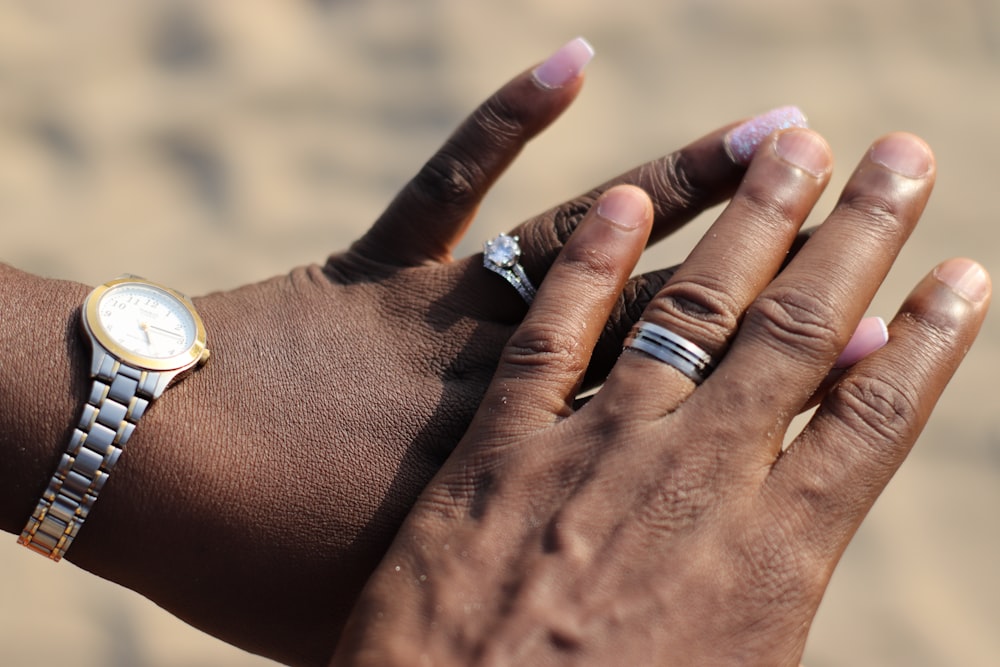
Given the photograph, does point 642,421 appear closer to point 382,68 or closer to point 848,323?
point 848,323

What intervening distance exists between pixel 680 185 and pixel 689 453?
72 cm

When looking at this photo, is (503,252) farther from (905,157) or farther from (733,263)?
(905,157)

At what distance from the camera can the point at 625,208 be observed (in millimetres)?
1951

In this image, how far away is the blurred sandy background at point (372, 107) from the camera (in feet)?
11.8

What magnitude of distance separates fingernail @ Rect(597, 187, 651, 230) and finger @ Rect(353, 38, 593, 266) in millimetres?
443

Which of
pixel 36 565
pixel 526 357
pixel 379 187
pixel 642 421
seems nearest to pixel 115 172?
pixel 379 187

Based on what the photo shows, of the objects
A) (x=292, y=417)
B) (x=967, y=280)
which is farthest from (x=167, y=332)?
(x=967, y=280)

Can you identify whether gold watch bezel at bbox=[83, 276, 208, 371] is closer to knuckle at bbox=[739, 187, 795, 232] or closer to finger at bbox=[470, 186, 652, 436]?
finger at bbox=[470, 186, 652, 436]

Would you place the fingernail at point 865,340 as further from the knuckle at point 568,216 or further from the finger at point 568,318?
the knuckle at point 568,216

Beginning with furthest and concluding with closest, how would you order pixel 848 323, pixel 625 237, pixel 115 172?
pixel 115 172 < pixel 625 237 < pixel 848 323

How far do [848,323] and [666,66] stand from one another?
230 centimetres

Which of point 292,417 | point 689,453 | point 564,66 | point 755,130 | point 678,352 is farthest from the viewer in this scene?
point 564,66

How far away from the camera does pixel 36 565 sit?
3125 millimetres

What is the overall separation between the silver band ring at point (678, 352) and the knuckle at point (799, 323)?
97 mm
